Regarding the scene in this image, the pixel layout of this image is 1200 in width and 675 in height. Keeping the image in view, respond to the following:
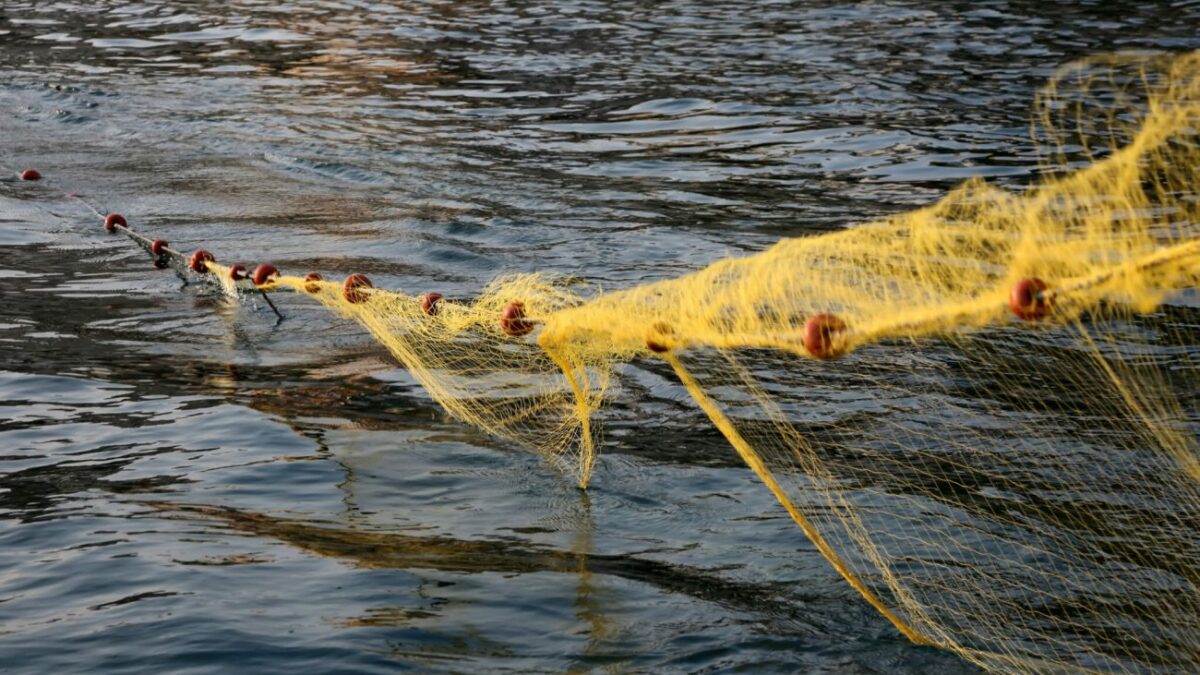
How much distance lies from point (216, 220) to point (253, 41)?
9928 millimetres

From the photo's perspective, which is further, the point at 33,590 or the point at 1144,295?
the point at 33,590

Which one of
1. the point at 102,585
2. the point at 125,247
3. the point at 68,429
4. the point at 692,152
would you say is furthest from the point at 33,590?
the point at 692,152

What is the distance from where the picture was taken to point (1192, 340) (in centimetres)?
860

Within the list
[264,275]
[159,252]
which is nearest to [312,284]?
[264,275]

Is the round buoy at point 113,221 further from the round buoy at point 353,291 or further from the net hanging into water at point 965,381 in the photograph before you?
the round buoy at point 353,291

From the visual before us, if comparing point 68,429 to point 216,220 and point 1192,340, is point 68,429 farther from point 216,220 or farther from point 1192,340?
point 1192,340

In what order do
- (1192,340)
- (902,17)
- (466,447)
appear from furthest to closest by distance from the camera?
(902,17), (1192,340), (466,447)

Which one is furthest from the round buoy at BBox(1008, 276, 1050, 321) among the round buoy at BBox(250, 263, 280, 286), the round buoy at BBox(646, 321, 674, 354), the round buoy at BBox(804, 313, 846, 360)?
the round buoy at BBox(250, 263, 280, 286)

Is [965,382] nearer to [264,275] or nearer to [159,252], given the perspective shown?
[264,275]

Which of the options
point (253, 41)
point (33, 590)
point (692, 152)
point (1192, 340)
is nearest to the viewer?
point (33, 590)

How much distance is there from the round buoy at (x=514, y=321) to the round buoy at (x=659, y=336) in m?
0.94

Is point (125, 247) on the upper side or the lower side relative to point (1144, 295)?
lower

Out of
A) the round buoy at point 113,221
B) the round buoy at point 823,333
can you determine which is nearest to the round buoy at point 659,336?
the round buoy at point 823,333

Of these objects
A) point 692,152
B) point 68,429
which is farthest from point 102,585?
point 692,152
